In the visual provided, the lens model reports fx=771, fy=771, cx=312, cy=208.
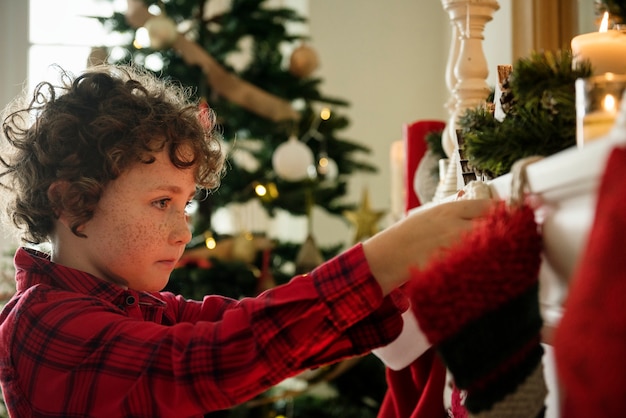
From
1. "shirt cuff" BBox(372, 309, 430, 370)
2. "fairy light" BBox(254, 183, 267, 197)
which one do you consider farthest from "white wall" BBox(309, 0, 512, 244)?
"shirt cuff" BBox(372, 309, 430, 370)

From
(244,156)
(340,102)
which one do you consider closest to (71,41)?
(244,156)

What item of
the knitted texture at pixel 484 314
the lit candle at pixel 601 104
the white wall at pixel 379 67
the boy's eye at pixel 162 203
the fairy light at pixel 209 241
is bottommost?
the fairy light at pixel 209 241

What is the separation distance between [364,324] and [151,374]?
23 cm

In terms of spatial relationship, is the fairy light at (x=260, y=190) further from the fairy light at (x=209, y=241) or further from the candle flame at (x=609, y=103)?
the candle flame at (x=609, y=103)

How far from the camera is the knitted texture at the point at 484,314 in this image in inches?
20.8

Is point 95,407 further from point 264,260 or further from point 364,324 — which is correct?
point 264,260

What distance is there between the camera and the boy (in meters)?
0.73

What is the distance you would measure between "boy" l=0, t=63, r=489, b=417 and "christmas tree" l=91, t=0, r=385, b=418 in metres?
0.99

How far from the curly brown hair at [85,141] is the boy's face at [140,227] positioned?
0.05 feet

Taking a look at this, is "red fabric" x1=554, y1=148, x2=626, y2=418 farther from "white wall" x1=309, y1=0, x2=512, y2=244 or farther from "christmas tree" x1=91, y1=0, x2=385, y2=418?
"white wall" x1=309, y1=0, x2=512, y2=244

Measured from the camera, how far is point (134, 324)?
0.85m

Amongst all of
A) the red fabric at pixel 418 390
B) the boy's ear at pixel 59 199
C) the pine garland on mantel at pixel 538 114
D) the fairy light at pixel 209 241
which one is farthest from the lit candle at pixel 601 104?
the fairy light at pixel 209 241

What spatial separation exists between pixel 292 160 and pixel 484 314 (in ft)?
5.60

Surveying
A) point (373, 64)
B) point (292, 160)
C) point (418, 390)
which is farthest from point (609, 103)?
point (373, 64)
